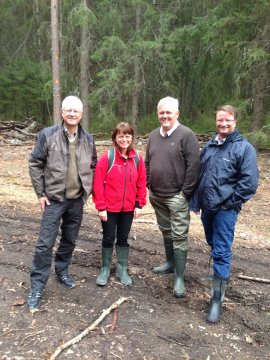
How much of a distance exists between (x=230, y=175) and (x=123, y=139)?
48.9 inches

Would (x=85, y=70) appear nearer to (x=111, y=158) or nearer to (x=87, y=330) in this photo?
(x=111, y=158)

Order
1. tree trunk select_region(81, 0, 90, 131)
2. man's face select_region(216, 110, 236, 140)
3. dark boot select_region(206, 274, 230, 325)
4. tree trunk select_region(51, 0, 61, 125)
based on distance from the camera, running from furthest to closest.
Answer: tree trunk select_region(81, 0, 90, 131) → tree trunk select_region(51, 0, 61, 125) → dark boot select_region(206, 274, 230, 325) → man's face select_region(216, 110, 236, 140)

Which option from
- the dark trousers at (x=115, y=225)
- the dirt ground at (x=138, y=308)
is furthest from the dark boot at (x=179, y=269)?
the dark trousers at (x=115, y=225)

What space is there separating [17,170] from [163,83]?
26.3ft

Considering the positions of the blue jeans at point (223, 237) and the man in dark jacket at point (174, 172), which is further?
the man in dark jacket at point (174, 172)

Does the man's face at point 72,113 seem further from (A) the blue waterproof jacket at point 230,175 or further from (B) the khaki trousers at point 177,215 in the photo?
(A) the blue waterproof jacket at point 230,175

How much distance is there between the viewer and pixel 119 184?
3262mm

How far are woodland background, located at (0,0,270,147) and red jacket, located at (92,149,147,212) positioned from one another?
6.54 meters

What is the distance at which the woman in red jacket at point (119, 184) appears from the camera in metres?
3.22

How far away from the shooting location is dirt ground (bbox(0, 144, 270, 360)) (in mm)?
2525

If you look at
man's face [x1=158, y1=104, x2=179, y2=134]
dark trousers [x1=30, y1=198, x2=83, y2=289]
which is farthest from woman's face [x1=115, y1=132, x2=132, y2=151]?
dark trousers [x1=30, y1=198, x2=83, y2=289]

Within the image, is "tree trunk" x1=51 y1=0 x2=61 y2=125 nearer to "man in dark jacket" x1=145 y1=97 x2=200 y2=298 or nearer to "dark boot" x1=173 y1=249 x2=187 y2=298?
"man in dark jacket" x1=145 y1=97 x2=200 y2=298

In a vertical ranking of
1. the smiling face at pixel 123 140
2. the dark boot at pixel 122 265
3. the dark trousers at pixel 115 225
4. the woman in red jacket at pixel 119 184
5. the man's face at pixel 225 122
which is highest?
the man's face at pixel 225 122

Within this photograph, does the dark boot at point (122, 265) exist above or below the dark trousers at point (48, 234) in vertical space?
below
